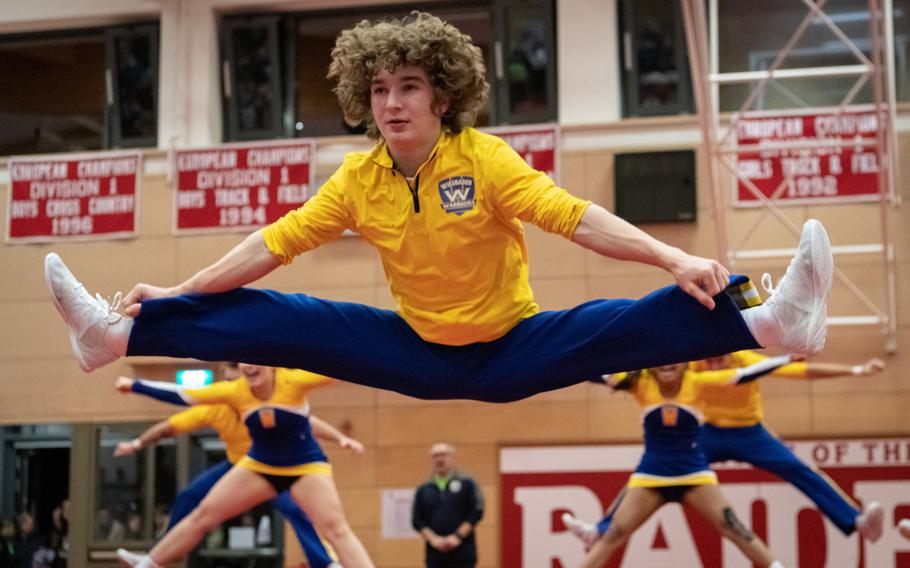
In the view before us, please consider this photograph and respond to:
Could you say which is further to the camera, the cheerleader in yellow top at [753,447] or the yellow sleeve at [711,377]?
the cheerleader in yellow top at [753,447]

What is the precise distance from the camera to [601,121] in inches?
488

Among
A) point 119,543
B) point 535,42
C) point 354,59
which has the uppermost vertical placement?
point 535,42

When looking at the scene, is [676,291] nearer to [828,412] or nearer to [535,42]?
[828,412]

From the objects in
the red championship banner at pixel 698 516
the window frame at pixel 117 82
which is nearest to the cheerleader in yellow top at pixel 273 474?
the red championship banner at pixel 698 516

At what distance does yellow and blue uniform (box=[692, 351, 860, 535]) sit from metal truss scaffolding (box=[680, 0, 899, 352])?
2184mm

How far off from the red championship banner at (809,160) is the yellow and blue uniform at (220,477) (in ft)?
18.4

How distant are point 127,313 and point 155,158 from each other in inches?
368

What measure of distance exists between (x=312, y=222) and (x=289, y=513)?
182 inches

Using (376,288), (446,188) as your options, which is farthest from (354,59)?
(376,288)

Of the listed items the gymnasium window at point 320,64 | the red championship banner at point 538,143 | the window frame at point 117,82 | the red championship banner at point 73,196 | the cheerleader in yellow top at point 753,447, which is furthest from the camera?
the window frame at point 117,82

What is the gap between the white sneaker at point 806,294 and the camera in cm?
403

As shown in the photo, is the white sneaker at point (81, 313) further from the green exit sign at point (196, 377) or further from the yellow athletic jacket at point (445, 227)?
the green exit sign at point (196, 377)

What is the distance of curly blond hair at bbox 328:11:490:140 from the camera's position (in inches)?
172

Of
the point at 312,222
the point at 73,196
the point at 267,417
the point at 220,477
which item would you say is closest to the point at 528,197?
the point at 312,222
